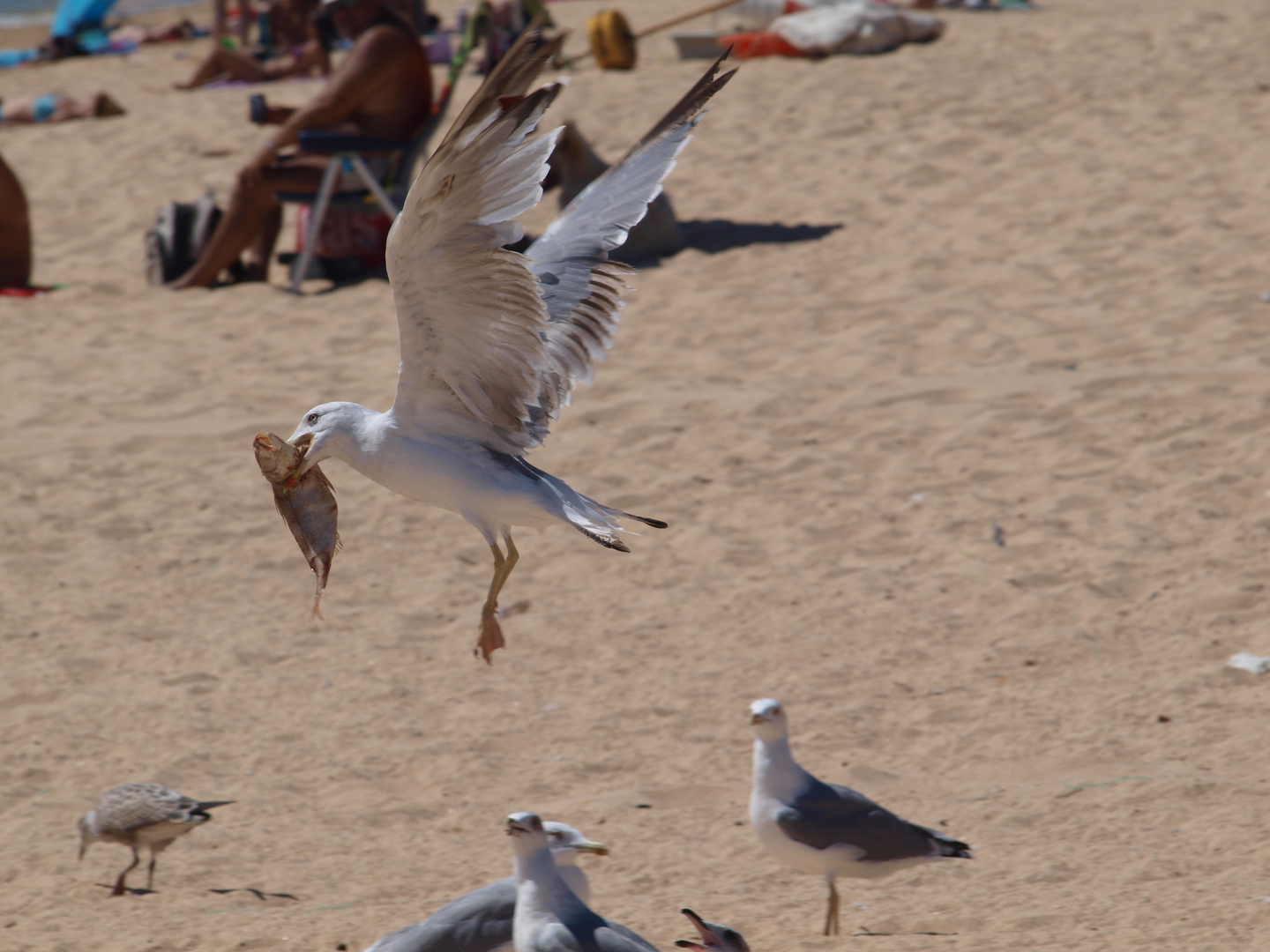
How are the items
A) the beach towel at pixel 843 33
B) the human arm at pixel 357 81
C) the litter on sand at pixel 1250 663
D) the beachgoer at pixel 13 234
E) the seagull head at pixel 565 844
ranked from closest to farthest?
1. the seagull head at pixel 565 844
2. the litter on sand at pixel 1250 663
3. the human arm at pixel 357 81
4. the beachgoer at pixel 13 234
5. the beach towel at pixel 843 33

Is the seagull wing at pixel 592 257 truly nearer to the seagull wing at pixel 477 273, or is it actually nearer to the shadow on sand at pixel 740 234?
the seagull wing at pixel 477 273

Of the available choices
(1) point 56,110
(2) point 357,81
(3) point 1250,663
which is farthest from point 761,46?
(3) point 1250,663

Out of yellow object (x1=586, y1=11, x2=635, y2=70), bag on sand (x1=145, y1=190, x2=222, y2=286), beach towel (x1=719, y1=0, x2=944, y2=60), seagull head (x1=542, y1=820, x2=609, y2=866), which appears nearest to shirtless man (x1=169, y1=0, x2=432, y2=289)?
bag on sand (x1=145, y1=190, x2=222, y2=286)

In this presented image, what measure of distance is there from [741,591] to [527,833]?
2.57 metres

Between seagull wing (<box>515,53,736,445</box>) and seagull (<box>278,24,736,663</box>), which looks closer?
seagull (<box>278,24,736,663</box>)

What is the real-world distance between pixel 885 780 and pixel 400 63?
230 inches

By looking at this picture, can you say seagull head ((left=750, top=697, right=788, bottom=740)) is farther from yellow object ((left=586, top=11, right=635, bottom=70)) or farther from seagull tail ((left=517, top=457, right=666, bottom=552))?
yellow object ((left=586, top=11, right=635, bottom=70))

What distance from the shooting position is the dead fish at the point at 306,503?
9.17 feet

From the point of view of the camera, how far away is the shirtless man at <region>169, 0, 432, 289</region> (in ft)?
27.0

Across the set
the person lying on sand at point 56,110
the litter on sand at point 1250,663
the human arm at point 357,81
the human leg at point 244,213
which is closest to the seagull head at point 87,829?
the litter on sand at point 1250,663

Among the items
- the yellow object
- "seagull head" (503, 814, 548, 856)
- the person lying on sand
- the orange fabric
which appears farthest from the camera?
the person lying on sand

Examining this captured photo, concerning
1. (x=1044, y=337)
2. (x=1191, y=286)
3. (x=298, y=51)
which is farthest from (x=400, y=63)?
(x=298, y=51)

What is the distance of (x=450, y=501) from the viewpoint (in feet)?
9.80

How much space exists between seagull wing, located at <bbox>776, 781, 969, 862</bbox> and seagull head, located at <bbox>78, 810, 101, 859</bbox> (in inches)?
75.1
